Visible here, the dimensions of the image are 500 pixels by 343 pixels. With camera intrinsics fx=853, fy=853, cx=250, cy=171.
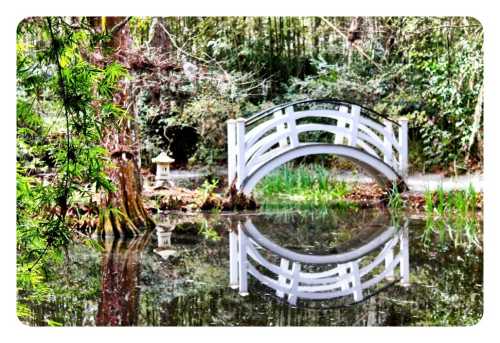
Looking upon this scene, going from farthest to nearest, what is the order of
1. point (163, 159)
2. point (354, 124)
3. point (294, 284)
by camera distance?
1. point (354, 124)
2. point (163, 159)
3. point (294, 284)

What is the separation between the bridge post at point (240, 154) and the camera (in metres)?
4.91

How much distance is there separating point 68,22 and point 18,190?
38.0 inches

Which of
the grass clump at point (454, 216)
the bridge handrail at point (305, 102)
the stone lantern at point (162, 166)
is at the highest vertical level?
the bridge handrail at point (305, 102)

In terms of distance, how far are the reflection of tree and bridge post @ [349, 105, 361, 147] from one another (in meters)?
1.31

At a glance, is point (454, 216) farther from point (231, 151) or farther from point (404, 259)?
point (231, 151)

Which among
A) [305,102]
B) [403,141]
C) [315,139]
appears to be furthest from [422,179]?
[305,102]

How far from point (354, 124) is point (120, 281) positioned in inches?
63.5

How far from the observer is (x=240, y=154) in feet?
16.2

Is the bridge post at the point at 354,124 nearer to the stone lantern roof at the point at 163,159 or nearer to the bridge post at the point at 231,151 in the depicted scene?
the bridge post at the point at 231,151

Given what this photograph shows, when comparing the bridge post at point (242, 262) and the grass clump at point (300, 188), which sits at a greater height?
the grass clump at point (300, 188)

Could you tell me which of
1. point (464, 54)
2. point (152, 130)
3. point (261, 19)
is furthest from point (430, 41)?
point (152, 130)

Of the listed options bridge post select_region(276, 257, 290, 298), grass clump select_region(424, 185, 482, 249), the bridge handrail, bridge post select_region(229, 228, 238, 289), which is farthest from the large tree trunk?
grass clump select_region(424, 185, 482, 249)

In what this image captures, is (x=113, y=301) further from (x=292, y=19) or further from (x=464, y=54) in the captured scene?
(x=464, y=54)

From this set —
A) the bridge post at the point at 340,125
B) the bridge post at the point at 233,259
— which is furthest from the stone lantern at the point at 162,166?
the bridge post at the point at 340,125
